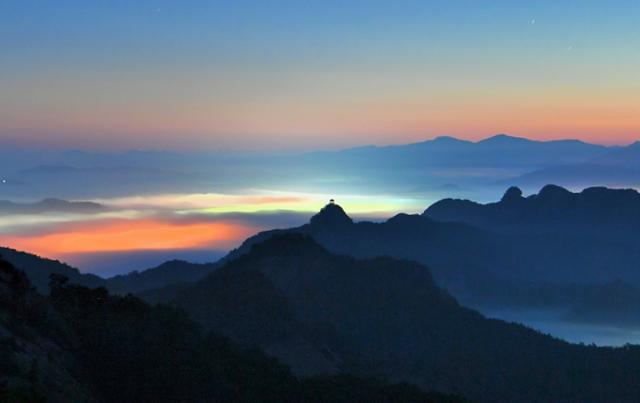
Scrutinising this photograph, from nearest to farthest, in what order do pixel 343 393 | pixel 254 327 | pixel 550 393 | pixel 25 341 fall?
pixel 25 341 < pixel 343 393 < pixel 254 327 < pixel 550 393

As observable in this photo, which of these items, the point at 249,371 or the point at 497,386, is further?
the point at 497,386

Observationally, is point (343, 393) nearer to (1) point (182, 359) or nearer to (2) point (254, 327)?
(1) point (182, 359)

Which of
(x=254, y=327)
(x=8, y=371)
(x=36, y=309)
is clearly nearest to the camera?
(x=8, y=371)

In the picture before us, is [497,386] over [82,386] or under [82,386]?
under

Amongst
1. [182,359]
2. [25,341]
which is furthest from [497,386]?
[25,341]

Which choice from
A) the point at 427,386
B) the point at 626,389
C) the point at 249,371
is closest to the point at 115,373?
the point at 249,371

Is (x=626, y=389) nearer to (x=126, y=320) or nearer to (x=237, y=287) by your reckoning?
(x=237, y=287)

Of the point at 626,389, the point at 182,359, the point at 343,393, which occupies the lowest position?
the point at 626,389
